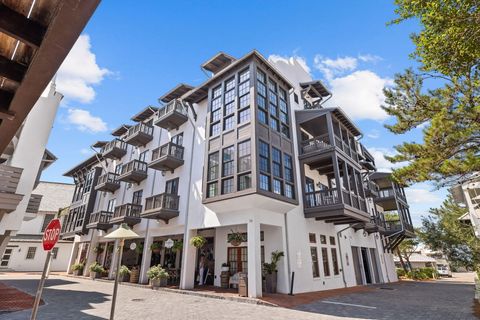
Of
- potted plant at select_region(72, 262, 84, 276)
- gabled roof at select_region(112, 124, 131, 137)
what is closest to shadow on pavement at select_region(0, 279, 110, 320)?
potted plant at select_region(72, 262, 84, 276)

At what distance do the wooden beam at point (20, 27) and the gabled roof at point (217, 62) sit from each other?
17.2 meters

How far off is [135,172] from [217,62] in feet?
37.9

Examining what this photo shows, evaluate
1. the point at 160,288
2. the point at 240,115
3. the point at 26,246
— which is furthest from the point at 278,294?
the point at 26,246

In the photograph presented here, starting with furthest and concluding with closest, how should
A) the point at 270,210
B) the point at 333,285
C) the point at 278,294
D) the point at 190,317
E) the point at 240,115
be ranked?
the point at 333,285
the point at 240,115
the point at 270,210
the point at 278,294
the point at 190,317

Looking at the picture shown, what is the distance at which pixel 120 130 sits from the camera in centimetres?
2811

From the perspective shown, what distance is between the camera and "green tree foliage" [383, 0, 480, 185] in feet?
23.6

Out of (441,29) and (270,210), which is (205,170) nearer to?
(270,210)

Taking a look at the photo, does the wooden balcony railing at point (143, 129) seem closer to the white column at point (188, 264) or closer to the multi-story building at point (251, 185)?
the multi-story building at point (251, 185)

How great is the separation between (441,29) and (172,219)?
55.3ft

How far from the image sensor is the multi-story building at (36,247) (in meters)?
29.5

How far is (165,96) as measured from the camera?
21969mm

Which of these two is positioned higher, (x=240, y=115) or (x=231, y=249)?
(x=240, y=115)

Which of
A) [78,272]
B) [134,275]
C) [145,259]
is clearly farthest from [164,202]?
[78,272]

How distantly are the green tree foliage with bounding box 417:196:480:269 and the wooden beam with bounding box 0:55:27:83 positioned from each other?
31.3m
